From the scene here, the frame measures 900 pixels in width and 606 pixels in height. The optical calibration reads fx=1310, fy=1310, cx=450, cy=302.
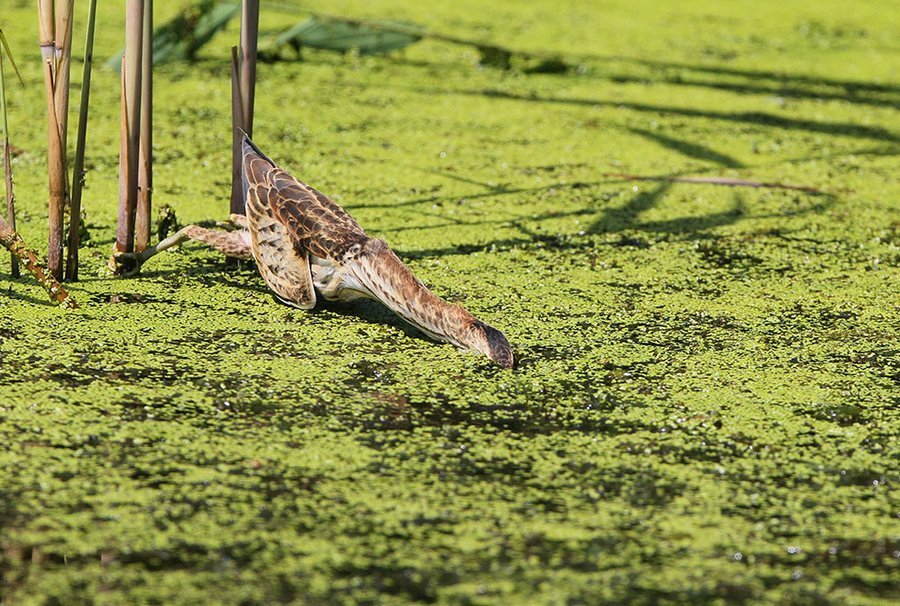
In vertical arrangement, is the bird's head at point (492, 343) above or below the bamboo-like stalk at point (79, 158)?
below

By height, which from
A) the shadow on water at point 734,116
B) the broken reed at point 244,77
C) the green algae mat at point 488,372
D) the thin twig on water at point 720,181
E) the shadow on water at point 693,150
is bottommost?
the green algae mat at point 488,372

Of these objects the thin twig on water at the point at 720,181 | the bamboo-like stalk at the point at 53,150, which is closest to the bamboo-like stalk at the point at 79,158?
the bamboo-like stalk at the point at 53,150

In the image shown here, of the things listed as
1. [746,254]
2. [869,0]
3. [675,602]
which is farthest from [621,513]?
[869,0]

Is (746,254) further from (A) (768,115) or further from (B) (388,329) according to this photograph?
(A) (768,115)

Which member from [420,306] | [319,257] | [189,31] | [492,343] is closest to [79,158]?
[319,257]

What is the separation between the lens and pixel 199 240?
2490mm

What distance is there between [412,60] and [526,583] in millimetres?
3068

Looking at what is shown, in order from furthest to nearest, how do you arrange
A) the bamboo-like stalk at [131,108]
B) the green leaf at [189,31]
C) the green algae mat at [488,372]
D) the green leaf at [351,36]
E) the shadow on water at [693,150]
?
the green leaf at [351,36] → the green leaf at [189,31] → the shadow on water at [693,150] → the bamboo-like stalk at [131,108] → the green algae mat at [488,372]

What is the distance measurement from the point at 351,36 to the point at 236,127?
1.80 m

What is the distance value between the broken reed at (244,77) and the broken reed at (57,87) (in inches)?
11.8

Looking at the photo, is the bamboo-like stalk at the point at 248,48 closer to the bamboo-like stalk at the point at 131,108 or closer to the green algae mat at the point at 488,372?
the bamboo-like stalk at the point at 131,108

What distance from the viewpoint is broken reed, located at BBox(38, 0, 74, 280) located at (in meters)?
2.20

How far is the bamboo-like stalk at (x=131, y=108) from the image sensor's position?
2.27 metres

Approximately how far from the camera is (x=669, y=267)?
275cm
